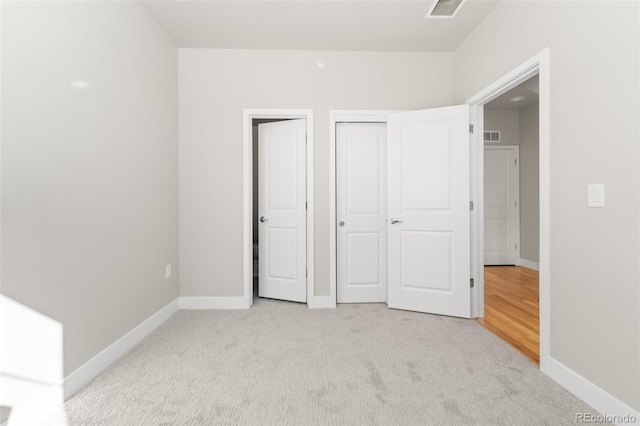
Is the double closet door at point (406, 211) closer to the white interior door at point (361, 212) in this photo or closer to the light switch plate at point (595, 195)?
the white interior door at point (361, 212)

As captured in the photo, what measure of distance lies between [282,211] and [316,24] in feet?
6.29

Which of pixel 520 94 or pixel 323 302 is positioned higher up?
pixel 520 94

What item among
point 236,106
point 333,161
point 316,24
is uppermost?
point 316,24

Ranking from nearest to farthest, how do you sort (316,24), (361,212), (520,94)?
(316,24) < (361,212) < (520,94)

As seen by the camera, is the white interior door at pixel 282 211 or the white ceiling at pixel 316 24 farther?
the white interior door at pixel 282 211

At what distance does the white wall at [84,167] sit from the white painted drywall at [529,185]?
224 inches

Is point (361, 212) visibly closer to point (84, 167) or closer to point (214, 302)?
point (214, 302)

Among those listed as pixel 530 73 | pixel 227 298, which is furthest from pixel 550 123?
pixel 227 298

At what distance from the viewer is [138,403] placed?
5.78ft

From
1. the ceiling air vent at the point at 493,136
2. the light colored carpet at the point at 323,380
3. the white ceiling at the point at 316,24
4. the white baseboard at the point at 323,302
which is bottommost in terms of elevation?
the light colored carpet at the point at 323,380

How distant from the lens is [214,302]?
3432 mm

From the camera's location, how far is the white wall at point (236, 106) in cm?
340

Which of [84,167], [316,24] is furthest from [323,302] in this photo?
[316,24]

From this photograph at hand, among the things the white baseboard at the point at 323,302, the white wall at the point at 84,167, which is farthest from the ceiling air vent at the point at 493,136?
the white wall at the point at 84,167
